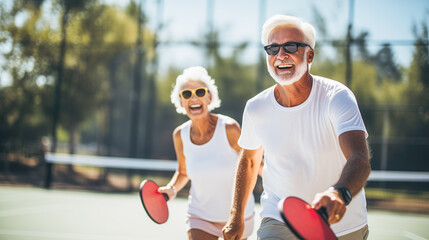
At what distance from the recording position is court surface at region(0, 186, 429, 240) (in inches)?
265

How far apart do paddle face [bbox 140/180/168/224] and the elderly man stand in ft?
2.90

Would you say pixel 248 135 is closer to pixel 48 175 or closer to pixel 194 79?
pixel 194 79

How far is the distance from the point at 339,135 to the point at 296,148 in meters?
0.33

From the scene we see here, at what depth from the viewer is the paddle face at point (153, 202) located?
11.2 ft

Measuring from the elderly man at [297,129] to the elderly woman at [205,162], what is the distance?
96 cm

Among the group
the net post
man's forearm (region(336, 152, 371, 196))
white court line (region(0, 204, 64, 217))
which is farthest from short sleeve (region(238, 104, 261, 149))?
the net post

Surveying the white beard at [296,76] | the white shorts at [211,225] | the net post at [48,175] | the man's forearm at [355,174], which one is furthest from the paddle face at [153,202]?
the net post at [48,175]

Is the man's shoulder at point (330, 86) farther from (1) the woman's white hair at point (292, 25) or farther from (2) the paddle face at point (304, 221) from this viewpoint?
(2) the paddle face at point (304, 221)

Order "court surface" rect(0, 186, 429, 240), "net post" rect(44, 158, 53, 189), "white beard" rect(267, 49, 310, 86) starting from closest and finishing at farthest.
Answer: "white beard" rect(267, 49, 310, 86), "court surface" rect(0, 186, 429, 240), "net post" rect(44, 158, 53, 189)

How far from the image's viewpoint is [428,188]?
42.9 ft

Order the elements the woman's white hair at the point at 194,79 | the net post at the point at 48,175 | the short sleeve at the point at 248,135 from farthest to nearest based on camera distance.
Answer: the net post at the point at 48,175 → the woman's white hair at the point at 194,79 → the short sleeve at the point at 248,135

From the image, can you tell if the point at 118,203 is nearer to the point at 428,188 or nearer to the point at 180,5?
the point at 180,5

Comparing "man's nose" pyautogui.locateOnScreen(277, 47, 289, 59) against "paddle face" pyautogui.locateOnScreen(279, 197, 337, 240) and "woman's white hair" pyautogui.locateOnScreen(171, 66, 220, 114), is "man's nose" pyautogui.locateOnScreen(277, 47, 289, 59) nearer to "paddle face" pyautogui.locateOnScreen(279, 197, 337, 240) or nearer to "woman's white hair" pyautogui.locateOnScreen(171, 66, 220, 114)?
"paddle face" pyautogui.locateOnScreen(279, 197, 337, 240)

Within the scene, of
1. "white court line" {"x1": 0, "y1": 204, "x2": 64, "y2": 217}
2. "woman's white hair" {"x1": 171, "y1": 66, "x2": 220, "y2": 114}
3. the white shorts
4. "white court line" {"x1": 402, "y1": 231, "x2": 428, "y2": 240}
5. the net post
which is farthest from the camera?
the net post
